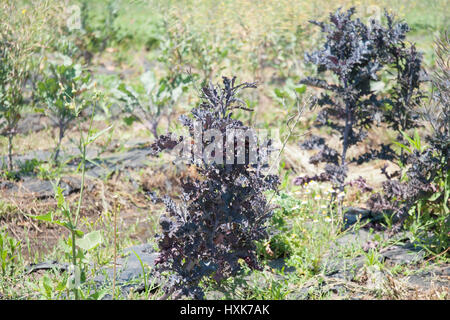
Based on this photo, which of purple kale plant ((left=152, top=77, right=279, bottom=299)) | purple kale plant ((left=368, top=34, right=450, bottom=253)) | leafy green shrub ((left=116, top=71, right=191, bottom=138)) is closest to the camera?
purple kale plant ((left=152, top=77, right=279, bottom=299))

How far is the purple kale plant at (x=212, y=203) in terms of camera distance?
193 cm

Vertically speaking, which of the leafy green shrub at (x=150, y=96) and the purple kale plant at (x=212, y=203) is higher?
the leafy green shrub at (x=150, y=96)

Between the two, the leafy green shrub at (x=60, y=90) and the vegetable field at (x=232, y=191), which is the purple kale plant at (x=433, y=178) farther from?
the leafy green shrub at (x=60, y=90)

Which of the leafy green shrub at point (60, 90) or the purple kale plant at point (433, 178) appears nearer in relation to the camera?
the purple kale plant at point (433, 178)

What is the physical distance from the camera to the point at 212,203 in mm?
2012

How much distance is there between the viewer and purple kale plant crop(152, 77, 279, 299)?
193 centimetres

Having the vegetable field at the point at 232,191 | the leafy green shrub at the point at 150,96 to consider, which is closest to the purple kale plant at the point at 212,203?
the vegetable field at the point at 232,191

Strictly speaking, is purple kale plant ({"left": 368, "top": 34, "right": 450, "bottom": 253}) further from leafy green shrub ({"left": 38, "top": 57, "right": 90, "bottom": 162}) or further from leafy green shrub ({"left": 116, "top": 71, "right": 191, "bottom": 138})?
leafy green shrub ({"left": 38, "top": 57, "right": 90, "bottom": 162})

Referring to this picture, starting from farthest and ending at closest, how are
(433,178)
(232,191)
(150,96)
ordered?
1. (150,96)
2. (433,178)
3. (232,191)

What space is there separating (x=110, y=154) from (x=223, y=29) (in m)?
2.88

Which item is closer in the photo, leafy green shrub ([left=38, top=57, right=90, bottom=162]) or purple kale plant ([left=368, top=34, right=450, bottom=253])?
purple kale plant ([left=368, top=34, right=450, bottom=253])

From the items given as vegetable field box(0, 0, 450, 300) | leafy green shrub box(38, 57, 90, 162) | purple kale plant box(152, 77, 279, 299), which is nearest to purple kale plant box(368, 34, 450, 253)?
vegetable field box(0, 0, 450, 300)

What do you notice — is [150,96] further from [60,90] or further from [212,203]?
[212,203]

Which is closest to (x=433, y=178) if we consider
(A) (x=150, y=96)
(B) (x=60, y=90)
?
(A) (x=150, y=96)
